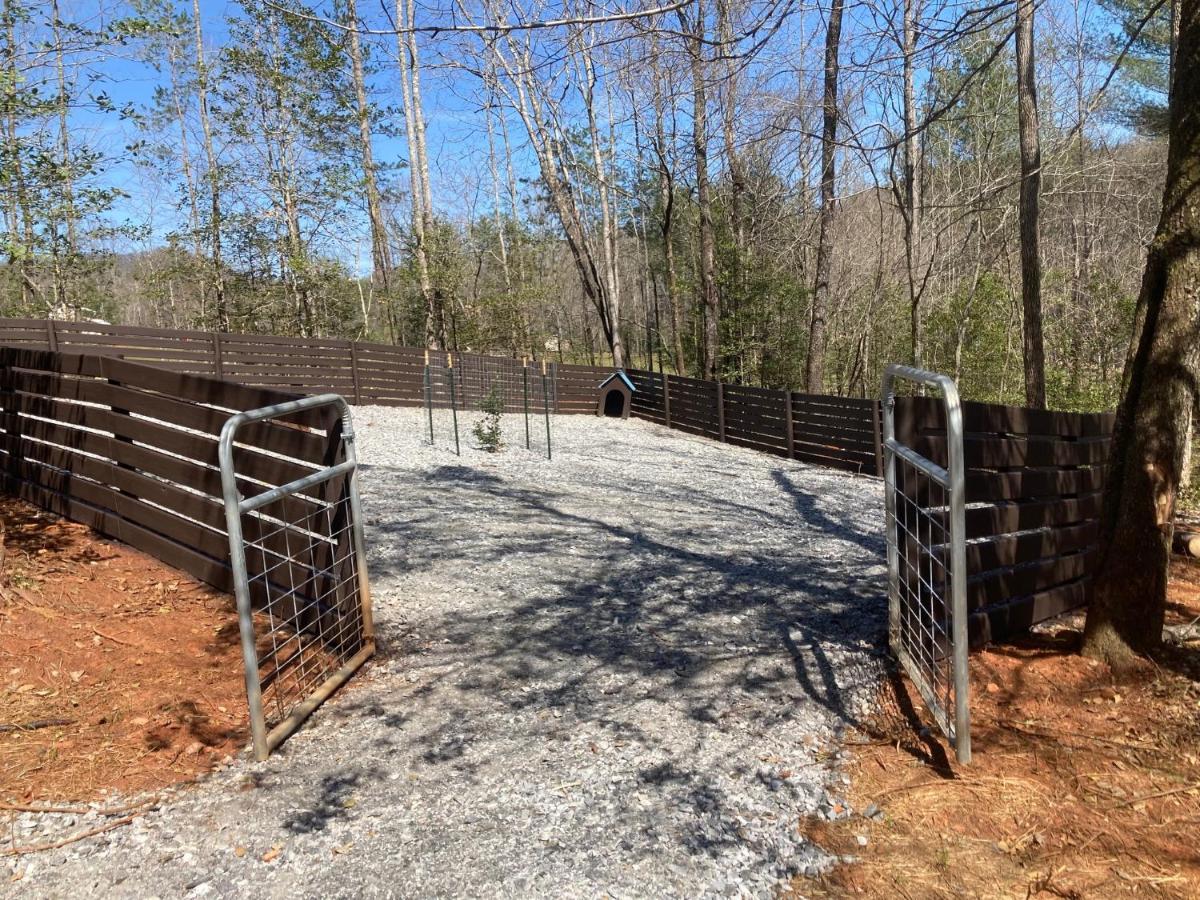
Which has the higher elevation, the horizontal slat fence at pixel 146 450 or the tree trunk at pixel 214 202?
the tree trunk at pixel 214 202

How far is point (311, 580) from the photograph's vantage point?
3895mm

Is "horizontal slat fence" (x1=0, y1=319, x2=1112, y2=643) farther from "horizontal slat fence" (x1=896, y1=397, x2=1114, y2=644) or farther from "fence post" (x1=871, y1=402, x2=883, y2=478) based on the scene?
"fence post" (x1=871, y1=402, x2=883, y2=478)

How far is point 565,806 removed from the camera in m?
2.64

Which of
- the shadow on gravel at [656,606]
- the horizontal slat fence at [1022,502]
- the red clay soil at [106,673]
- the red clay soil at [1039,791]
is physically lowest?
the shadow on gravel at [656,606]

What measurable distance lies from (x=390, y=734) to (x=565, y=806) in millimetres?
936

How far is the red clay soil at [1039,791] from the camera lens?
7.20ft

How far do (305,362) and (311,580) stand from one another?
14.3 m

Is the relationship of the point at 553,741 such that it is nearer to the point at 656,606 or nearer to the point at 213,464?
the point at 656,606

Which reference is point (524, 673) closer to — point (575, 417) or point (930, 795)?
point (930, 795)

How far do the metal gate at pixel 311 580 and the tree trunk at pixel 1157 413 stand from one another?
3.50 metres

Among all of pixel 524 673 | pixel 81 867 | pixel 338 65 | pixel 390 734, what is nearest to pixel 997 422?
pixel 524 673

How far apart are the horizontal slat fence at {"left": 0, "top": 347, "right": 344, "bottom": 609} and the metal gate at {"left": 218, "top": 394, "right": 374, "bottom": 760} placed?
0.03 metres

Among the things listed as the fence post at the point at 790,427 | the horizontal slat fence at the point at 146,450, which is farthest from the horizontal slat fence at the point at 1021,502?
the fence post at the point at 790,427

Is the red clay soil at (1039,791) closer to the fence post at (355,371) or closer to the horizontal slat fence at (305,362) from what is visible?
the horizontal slat fence at (305,362)
